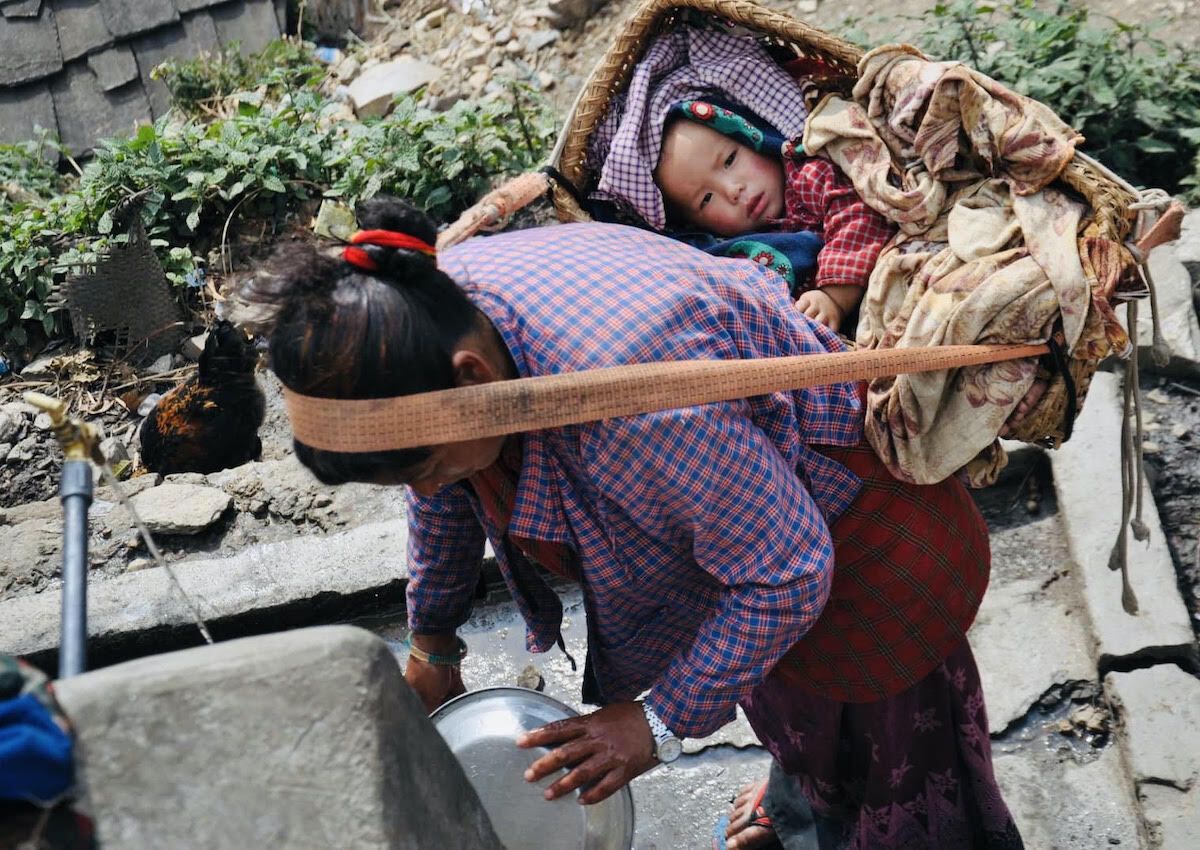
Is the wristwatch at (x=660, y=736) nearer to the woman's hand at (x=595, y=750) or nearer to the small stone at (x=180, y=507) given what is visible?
the woman's hand at (x=595, y=750)

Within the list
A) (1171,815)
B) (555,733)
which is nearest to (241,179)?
(555,733)

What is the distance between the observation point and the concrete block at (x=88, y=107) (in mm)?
6664

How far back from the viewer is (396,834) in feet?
4.24

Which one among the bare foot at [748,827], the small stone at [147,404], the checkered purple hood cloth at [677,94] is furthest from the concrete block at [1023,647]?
the small stone at [147,404]

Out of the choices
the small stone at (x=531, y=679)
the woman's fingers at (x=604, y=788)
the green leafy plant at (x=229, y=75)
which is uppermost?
the green leafy plant at (x=229, y=75)

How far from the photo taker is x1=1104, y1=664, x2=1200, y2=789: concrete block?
2678mm

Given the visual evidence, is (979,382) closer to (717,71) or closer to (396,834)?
(717,71)

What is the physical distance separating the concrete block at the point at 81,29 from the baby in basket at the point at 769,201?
556 centimetres

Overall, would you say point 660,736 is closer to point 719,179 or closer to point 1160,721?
point 719,179

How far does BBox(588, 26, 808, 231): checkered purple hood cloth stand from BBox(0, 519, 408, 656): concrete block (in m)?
1.49

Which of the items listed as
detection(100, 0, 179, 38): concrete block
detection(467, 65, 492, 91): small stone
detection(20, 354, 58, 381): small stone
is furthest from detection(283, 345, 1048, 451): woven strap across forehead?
detection(100, 0, 179, 38): concrete block

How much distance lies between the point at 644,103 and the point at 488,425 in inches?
40.4

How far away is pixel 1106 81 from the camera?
14.3 ft

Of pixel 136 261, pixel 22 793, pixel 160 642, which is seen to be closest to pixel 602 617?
pixel 22 793
